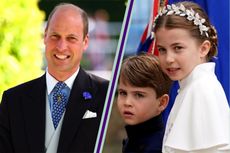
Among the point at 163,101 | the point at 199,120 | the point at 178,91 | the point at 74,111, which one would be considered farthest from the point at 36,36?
the point at 199,120

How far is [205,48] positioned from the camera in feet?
7.16

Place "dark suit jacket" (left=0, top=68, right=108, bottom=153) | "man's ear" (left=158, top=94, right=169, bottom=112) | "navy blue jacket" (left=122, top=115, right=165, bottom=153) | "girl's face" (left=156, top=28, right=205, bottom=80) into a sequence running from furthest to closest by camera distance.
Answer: "dark suit jacket" (left=0, top=68, right=108, bottom=153)
"man's ear" (left=158, top=94, right=169, bottom=112)
"navy blue jacket" (left=122, top=115, right=165, bottom=153)
"girl's face" (left=156, top=28, right=205, bottom=80)

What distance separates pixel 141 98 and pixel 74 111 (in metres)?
0.34

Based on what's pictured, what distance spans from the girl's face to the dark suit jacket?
0.49 meters

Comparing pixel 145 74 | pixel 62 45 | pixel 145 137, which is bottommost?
pixel 145 137

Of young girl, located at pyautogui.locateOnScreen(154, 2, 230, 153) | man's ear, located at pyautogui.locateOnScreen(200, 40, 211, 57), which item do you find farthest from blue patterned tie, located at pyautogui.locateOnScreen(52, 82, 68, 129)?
man's ear, located at pyautogui.locateOnScreen(200, 40, 211, 57)

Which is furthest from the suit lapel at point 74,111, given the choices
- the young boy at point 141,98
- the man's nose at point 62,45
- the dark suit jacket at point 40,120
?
the young boy at point 141,98

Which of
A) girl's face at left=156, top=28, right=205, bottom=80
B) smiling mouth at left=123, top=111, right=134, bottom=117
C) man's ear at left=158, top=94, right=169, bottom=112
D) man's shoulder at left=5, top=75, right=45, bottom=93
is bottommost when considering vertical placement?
smiling mouth at left=123, top=111, right=134, bottom=117

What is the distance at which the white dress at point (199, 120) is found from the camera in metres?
2.02

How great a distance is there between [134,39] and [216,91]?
3.86ft

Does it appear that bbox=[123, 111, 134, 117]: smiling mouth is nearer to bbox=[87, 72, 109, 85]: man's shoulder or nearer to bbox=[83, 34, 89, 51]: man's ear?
bbox=[87, 72, 109, 85]: man's shoulder

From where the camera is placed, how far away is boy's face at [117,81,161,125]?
2.31m

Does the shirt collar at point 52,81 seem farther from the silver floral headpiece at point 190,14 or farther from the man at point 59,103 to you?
the silver floral headpiece at point 190,14

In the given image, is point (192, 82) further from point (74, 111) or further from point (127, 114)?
point (74, 111)
